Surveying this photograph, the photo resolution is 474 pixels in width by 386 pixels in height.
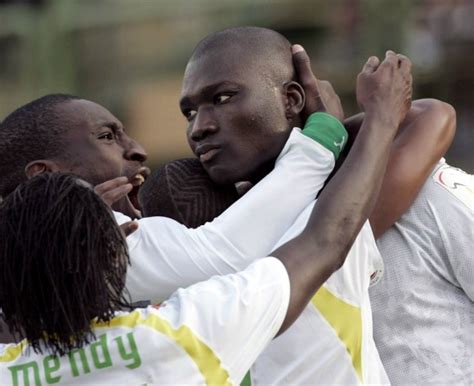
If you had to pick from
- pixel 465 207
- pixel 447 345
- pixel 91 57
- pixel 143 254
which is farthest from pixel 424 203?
pixel 91 57

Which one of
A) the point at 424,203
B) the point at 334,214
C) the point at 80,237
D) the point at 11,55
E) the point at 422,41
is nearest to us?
the point at 80,237

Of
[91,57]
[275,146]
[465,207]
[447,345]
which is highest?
[275,146]

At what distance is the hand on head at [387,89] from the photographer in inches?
121

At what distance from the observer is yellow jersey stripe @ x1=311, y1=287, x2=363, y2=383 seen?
2979 mm

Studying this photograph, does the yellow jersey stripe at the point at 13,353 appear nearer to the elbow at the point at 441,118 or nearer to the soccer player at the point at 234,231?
the soccer player at the point at 234,231

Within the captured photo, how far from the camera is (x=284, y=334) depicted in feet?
9.95

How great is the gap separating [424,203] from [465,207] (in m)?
0.11

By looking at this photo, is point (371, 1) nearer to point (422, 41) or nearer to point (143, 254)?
point (422, 41)

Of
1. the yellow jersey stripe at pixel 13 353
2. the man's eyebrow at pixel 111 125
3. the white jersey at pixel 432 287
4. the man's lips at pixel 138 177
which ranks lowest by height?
the white jersey at pixel 432 287

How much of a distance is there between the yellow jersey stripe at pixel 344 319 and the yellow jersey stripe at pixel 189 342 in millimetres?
383

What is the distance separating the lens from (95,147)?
3.35m

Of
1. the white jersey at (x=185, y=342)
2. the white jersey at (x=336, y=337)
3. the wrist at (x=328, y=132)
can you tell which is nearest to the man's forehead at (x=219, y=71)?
the wrist at (x=328, y=132)

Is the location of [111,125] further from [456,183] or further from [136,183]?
[456,183]

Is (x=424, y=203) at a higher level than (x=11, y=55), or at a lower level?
higher
